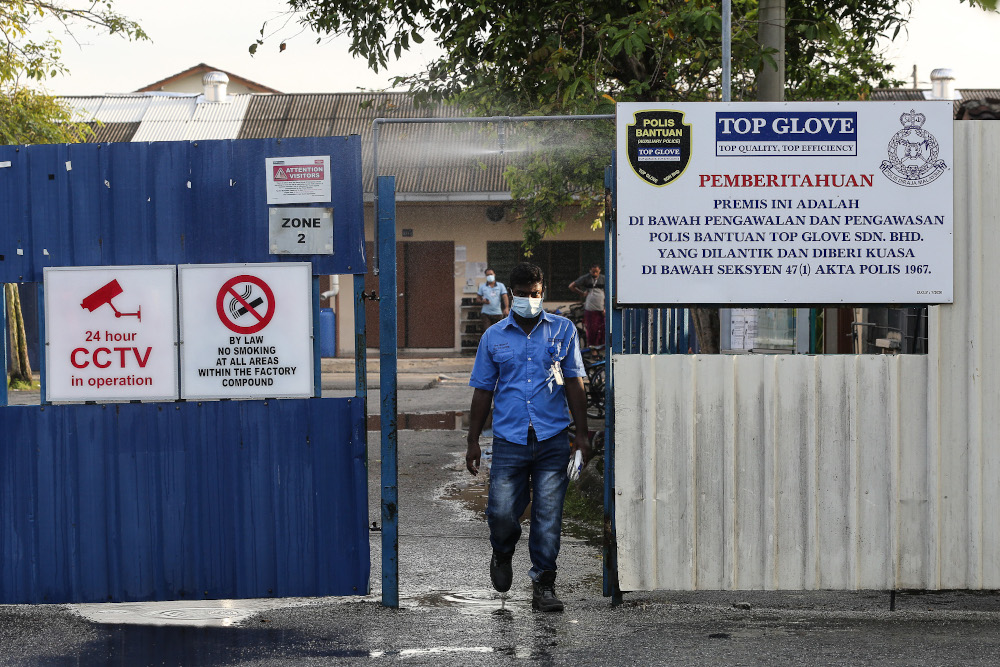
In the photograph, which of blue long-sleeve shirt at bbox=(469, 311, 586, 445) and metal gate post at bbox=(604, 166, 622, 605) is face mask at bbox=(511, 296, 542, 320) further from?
metal gate post at bbox=(604, 166, 622, 605)

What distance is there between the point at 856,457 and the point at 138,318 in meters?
3.62

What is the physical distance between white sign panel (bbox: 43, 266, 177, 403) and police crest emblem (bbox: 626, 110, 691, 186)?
2.38 meters

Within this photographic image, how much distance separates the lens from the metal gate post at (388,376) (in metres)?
5.59

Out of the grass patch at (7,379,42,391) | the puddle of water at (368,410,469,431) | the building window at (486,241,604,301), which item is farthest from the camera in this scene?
the building window at (486,241,604,301)

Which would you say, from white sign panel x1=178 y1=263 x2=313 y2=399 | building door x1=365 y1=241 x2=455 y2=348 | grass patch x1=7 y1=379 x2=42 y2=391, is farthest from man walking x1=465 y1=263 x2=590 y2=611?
building door x1=365 y1=241 x2=455 y2=348

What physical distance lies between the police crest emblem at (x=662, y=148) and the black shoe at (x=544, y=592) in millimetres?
2048

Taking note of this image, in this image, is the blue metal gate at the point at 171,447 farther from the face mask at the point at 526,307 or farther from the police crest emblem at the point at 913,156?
the police crest emblem at the point at 913,156

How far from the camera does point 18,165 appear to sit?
5.57 metres

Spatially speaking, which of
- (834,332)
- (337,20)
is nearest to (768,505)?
(834,332)

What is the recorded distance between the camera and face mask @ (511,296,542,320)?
5.73 meters

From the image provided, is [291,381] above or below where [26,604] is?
above

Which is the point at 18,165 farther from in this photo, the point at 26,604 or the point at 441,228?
the point at 441,228

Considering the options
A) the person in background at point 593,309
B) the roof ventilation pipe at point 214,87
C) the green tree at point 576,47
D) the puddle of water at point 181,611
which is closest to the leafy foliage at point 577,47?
the green tree at point 576,47

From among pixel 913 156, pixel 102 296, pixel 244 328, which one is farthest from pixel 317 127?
pixel 913 156
